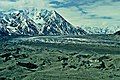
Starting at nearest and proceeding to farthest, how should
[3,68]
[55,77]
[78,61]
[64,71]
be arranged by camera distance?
1. [55,77]
2. [64,71]
3. [3,68]
4. [78,61]

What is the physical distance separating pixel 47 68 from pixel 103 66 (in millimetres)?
25207

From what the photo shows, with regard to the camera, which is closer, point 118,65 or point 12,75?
point 12,75

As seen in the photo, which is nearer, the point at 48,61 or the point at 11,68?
the point at 11,68

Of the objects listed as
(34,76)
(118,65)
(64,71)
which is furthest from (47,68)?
(118,65)

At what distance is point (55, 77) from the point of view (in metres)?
118

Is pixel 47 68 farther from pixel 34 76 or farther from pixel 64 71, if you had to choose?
pixel 34 76

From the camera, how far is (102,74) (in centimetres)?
12381

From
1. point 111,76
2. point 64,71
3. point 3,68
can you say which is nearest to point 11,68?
point 3,68

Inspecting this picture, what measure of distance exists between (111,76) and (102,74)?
587 cm

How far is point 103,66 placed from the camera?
145 meters

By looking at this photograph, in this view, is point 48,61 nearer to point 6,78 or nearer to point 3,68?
point 3,68

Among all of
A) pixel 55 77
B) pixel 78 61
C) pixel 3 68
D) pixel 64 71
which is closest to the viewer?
pixel 55 77

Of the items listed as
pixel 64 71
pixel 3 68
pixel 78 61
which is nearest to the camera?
pixel 64 71

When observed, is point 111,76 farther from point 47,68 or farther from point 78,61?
point 78,61
